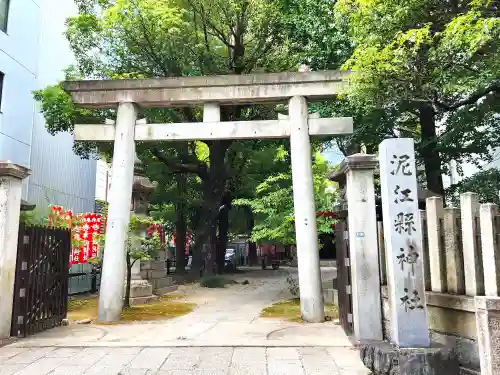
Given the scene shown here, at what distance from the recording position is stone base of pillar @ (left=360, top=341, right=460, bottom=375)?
16.1 feet

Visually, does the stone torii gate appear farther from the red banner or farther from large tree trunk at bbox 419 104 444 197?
the red banner

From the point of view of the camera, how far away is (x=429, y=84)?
841 centimetres

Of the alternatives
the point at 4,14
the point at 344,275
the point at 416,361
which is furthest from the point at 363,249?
the point at 4,14

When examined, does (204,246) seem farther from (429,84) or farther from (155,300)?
(429,84)

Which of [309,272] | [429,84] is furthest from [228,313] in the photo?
[429,84]

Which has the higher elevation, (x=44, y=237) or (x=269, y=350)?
(x=44, y=237)

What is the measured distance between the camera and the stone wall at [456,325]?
5211mm

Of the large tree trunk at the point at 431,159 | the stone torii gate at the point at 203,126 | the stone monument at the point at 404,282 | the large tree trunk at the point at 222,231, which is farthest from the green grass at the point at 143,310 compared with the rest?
the large tree trunk at the point at 222,231

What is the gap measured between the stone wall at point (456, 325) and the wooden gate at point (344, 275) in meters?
1.72

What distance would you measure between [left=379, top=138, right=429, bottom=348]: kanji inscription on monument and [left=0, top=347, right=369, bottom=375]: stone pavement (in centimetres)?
87

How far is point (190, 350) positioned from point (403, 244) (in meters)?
3.74

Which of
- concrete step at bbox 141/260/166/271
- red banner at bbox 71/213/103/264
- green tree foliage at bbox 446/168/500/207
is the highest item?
green tree foliage at bbox 446/168/500/207

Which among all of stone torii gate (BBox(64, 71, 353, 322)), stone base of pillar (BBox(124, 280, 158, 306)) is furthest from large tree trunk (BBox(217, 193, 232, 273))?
stone torii gate (BBox(64, 71, 353, 322))

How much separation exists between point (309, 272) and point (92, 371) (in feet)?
17.0
